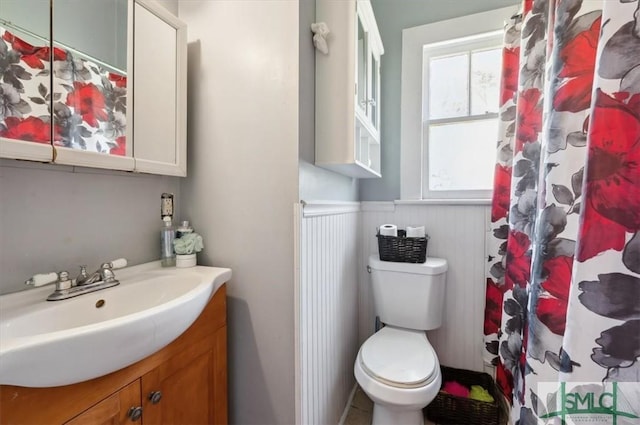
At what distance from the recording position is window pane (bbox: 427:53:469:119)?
5.51ft

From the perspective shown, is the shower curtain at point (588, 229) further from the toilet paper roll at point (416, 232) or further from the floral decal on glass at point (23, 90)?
the floral decal on glass at point (23, 90)

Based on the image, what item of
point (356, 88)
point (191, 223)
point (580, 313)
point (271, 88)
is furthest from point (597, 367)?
point (191, 223)

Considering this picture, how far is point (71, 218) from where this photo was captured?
0.85 meters

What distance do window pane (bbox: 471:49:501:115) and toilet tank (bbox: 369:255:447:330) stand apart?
99 cm

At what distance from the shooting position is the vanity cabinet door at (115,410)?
0.60 m

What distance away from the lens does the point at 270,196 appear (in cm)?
104

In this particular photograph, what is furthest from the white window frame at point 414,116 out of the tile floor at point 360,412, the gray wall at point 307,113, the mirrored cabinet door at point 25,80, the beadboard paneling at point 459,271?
the mirrored cabinet door at point 25,80

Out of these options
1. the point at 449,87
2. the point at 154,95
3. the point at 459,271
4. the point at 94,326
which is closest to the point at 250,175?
the point at 154,95

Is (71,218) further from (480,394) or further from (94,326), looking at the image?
(480,394)

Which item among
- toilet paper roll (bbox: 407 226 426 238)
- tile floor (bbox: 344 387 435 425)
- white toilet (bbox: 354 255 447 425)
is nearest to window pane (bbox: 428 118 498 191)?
toilet paper roll (bbox: 407 226 426 238)

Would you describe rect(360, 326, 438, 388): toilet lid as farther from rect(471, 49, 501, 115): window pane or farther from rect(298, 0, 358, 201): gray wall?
rect(471, 49, 501, 115): window pane

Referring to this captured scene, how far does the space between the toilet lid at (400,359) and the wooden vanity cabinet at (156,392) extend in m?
0.62

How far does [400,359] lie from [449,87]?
1.61 metres

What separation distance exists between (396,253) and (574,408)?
94 cm
